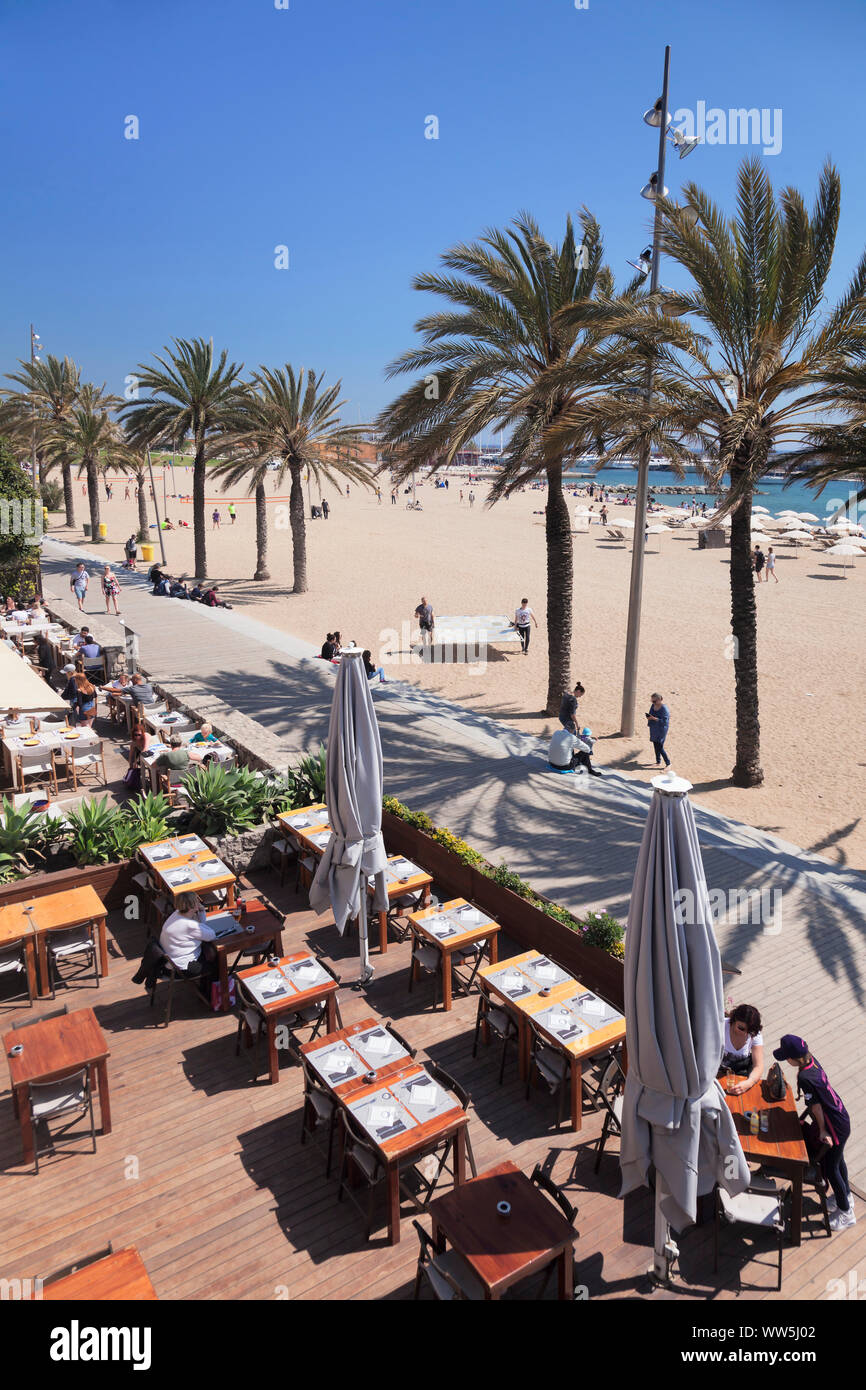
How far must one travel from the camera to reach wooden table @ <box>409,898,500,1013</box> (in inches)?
302

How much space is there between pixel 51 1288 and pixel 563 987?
13.6 feet

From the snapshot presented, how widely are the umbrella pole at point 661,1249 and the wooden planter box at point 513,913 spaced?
2393 mm

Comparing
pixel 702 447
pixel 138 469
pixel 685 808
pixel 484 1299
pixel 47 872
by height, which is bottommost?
pixel 484 1299

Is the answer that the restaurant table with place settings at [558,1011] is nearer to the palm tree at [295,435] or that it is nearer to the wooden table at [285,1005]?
the wooden table at [285,1005]

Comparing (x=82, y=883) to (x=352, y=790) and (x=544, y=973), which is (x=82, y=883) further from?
(x=544, y=973)

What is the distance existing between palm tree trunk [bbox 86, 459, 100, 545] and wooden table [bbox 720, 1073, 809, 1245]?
41.6 metres

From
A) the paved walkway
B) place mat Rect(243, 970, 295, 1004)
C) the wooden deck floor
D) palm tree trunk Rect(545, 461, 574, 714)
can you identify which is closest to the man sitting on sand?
the paved walkway

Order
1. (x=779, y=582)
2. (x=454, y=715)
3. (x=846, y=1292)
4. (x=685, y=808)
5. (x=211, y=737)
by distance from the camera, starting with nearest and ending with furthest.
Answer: (x=685, y=808) → (x=846, y=1292) → (x=211, y=737) → (x=454, y=715) → (x=779, y=582)

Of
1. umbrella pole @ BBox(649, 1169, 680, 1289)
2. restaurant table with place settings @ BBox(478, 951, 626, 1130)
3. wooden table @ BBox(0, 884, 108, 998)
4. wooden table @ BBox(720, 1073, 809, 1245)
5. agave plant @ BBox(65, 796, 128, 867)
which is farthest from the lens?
agave plant @ BBox(65, 796, 128, 867)

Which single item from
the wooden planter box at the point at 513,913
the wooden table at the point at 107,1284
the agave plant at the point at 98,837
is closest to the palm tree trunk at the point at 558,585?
the wooden planter box at the point at 513,913

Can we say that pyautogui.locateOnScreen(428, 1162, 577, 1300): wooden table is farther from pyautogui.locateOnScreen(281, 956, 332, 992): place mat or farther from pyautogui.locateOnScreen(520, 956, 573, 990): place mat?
pyautogui.locateOnScreen(281, 956, 332, 992): place mat

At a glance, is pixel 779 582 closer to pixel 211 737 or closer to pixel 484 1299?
pixel 211 737
